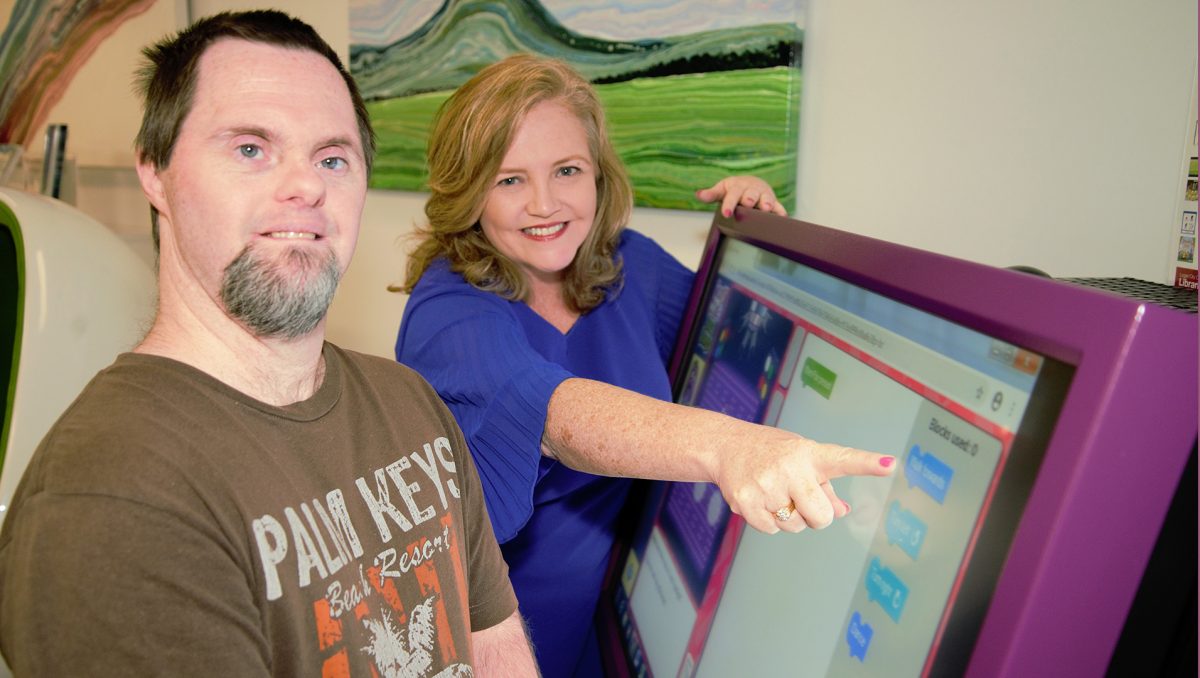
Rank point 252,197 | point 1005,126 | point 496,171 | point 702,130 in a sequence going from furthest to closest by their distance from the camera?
point 702,130 < point 1005,126 < point 496,171 < point 252,197

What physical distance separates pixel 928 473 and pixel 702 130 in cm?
126

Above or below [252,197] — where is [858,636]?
below

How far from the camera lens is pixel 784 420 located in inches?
34.5

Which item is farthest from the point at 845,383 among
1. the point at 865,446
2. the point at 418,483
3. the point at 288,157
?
the point at 288,157

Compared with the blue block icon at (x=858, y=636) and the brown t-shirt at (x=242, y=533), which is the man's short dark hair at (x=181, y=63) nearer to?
the brown t-shirt at (x=242, y=533)

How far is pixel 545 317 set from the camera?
1312 millimetres

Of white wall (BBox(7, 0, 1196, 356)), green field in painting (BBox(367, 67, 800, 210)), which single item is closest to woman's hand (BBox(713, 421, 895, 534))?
white wall (BBox(7, 0, 1196, 356))

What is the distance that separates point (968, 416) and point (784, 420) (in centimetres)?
34

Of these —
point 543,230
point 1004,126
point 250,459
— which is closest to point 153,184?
point 250,459

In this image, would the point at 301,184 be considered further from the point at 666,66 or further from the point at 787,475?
the point at 666,66

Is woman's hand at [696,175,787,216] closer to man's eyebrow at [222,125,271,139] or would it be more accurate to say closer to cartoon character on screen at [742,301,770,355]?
cartoon character on screen at [742,301,770,355]

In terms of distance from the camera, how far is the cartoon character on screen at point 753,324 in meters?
1.00

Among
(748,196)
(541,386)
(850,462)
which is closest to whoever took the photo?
(850,462)

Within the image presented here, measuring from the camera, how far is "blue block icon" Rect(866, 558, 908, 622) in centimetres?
57
